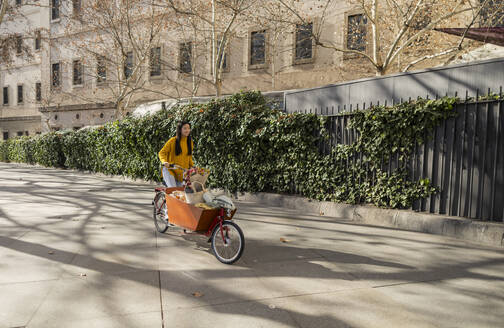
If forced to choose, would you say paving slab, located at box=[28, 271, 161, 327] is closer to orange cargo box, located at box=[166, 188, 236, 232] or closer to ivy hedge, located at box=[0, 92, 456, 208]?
orange cargo box, located at box=[166, 188, 236, 232]

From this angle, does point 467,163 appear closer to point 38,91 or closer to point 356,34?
point 356,34

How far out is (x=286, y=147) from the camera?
923cm

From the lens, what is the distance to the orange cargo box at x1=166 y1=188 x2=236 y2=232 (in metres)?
5.00

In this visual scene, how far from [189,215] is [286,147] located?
14.8 feet

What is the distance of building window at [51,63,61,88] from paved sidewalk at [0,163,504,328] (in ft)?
107

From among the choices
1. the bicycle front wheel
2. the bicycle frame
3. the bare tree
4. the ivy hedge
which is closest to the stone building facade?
the bare tree

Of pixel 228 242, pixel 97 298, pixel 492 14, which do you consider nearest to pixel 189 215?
pixel 228 242

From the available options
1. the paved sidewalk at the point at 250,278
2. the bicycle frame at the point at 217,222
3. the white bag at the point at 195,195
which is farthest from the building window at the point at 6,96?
the bicycle frame at the point at 217,222

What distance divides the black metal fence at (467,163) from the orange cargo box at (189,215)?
13.0 ft

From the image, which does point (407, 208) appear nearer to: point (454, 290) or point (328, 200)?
point (328, 200)

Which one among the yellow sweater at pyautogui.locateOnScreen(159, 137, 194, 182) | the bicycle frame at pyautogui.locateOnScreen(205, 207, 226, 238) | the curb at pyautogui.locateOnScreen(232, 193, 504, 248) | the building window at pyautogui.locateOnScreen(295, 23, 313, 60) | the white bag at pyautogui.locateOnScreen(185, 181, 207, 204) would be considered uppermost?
the building window at pyautogui.locateOnScreen(295, 23, 313, 60)

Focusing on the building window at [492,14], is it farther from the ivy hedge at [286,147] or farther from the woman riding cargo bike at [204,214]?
the woman riding cargo bike at [204,214]

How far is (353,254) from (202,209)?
2.18 meters

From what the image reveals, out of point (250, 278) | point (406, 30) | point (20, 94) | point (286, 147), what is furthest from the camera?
point (20, 94)
